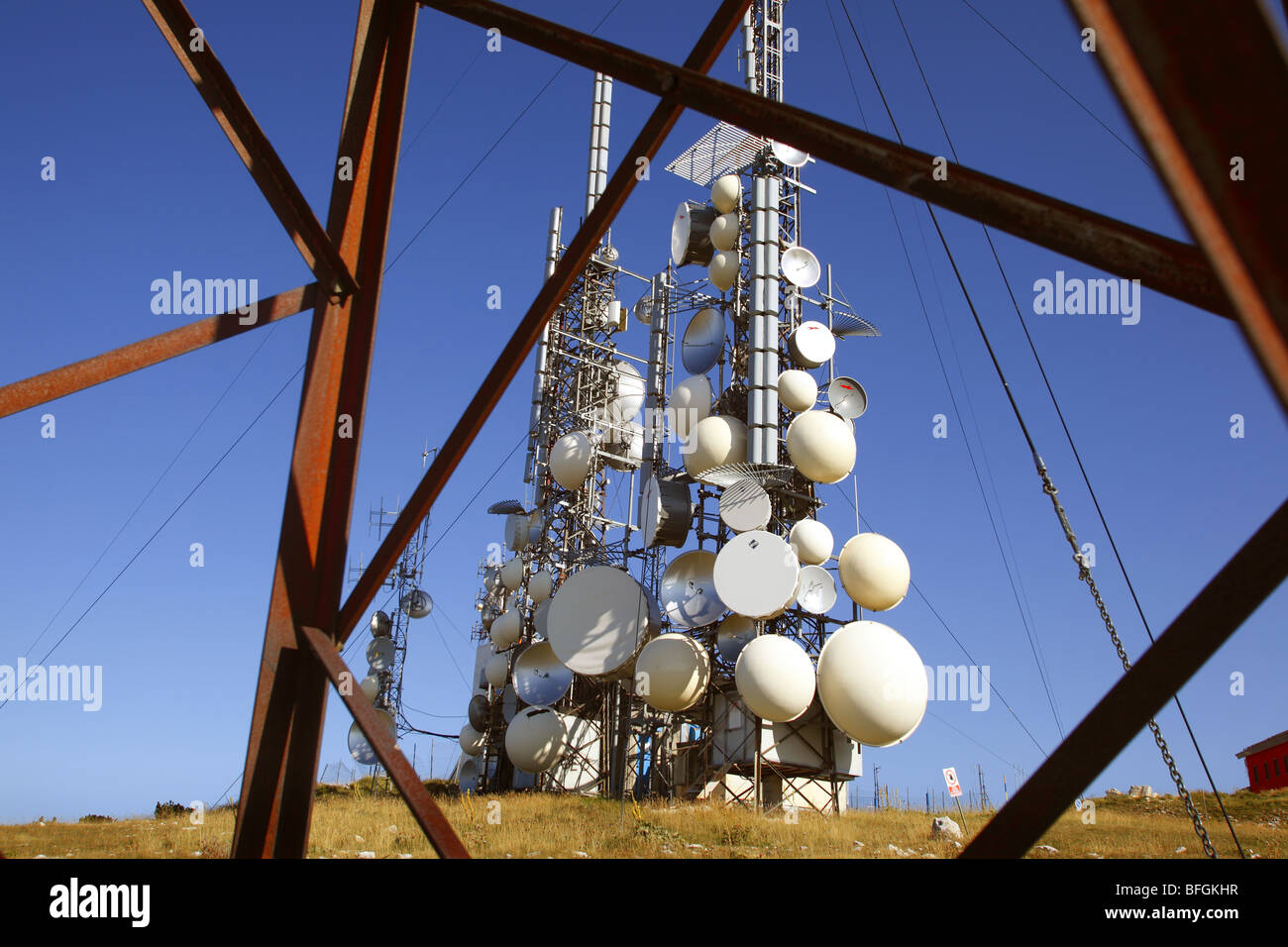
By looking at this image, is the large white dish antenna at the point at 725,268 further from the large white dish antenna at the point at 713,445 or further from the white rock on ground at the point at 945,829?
the white rock on ground at the point at 945,829

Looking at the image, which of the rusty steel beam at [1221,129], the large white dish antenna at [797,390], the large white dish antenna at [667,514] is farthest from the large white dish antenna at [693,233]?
the rusty steel beam at [1221,129]

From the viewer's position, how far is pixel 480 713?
31.7 meters

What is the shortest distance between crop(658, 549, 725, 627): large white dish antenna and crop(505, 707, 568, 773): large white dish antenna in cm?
672

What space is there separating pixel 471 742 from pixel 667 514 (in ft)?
51.2

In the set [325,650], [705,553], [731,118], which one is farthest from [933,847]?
[731,118]

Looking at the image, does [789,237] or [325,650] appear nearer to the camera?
[325,650]

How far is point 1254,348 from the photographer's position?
160cm

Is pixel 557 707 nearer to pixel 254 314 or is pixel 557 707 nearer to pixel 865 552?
pixel 865 552

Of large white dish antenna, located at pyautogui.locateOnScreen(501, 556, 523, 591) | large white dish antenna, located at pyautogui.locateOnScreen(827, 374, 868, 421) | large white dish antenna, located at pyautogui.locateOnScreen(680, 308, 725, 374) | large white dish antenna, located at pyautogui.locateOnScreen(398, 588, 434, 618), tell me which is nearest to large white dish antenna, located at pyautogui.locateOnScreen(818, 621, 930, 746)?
large white dish antenna, located at pyautogui.locateOnScreen(827, 374, 868, 421)

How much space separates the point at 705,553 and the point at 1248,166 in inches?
744

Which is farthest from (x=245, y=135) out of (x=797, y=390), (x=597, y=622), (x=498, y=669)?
(x=498, y=669)

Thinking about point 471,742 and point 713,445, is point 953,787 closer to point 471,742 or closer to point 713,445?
point 713,445

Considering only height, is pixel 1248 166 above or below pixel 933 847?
above

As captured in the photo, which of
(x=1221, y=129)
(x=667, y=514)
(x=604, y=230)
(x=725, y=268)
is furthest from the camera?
(x=725, y=268)
